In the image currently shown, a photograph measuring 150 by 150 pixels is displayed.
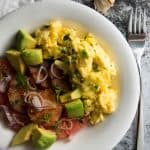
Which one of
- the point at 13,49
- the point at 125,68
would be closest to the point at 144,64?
the point at 125,68

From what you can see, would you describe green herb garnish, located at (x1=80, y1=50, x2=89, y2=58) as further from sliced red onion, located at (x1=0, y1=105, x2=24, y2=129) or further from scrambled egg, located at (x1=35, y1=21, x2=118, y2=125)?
sliced red onion, located at (x1=0, y1=105, x2=24, y2=129)

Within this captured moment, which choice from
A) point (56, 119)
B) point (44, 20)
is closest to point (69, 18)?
point (44, 20)

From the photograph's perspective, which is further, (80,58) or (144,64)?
(144,64)

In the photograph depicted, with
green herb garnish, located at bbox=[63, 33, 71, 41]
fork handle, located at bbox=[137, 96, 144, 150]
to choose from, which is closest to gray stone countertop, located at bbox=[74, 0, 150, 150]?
fork handle, located at bbox=[137, 96, 144, 150]

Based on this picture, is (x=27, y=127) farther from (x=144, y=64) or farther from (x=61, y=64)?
(x=144, y=64)

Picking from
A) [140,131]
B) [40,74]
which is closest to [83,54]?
[40,74]

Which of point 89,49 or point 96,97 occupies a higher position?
point 89,49

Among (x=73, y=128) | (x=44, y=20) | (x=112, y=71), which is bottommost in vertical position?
(x=73, y=128)

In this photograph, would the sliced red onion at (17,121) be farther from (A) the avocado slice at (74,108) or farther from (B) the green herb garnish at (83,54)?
(B) the green herb garnish at (83,54)

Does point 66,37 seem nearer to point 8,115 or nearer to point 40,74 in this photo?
point 40,74
